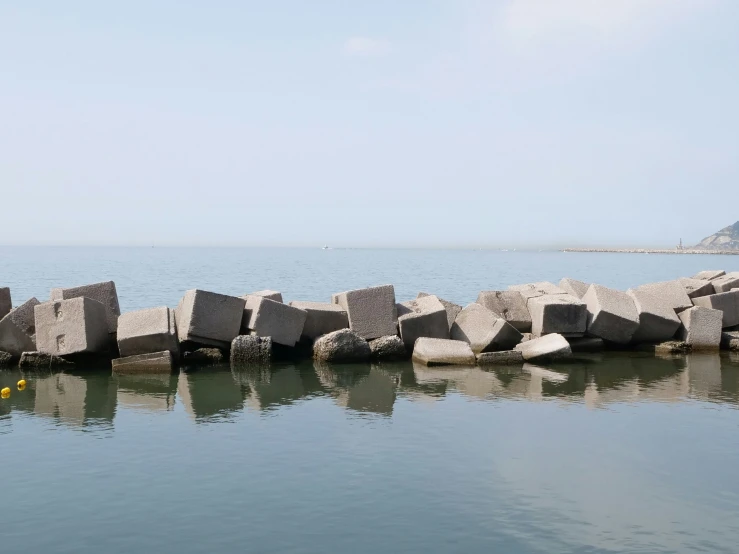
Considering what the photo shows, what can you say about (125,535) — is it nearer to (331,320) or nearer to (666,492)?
(666,492)

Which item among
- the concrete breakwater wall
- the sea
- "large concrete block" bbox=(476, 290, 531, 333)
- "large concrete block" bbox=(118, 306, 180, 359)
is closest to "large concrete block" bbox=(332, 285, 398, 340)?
the concrete breakwater wall

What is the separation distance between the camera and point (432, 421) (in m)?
8.48

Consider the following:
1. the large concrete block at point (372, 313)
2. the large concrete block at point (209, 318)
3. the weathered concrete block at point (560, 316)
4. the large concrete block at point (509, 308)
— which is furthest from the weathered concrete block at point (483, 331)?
the large concrete block at point (209, 318)

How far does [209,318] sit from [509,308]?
5.87 metres

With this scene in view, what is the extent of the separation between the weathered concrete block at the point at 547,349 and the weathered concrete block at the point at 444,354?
1095mm

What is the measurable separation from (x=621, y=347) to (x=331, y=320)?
225 inches

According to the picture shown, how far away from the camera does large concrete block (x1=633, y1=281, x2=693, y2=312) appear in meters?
14.9

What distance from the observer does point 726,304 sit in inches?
587

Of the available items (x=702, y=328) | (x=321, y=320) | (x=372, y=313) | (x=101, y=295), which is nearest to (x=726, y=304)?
(x=702, y=328)

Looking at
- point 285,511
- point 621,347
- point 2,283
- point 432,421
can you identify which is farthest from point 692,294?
point 2,283

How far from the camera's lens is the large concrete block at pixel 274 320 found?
1233cm

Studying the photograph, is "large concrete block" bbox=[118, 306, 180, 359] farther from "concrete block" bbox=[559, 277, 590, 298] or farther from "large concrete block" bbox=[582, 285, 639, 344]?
A: "concrete block" bbox=[559, 277, 590, 298]

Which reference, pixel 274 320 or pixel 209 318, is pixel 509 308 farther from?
pixel 209 318

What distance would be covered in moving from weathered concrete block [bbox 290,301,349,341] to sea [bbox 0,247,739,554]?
80.4 inches
